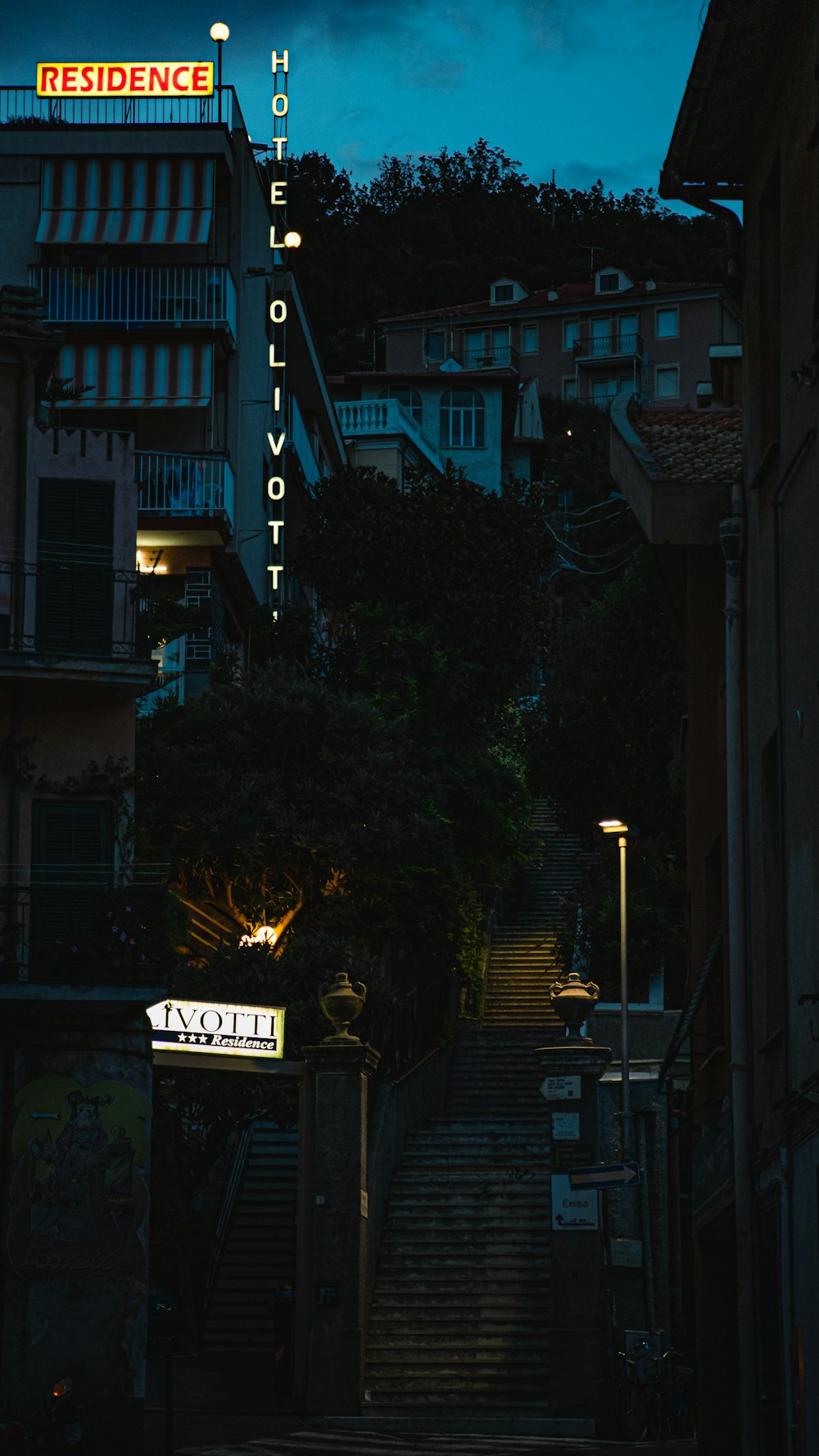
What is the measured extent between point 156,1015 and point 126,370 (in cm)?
2033

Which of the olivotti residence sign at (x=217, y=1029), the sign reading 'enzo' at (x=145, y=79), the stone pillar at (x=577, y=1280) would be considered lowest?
the stone pillar at (x=577, y=1280)

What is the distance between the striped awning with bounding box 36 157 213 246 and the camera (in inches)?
1572

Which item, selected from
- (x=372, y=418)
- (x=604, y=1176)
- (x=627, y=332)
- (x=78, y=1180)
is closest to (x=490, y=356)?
(x=627, y=332)

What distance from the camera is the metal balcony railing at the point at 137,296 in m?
39.9

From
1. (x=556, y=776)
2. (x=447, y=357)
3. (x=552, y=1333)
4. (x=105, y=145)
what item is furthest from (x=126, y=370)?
(x=447, y=357)

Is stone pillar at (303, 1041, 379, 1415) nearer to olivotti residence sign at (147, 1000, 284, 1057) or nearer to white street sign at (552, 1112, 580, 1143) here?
olivotti residence sign at (147, 1000, 284, 1057)

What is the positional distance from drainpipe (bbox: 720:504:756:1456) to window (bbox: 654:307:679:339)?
85.9 meters

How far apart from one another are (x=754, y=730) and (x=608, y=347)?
88.2m

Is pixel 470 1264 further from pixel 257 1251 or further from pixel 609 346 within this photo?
pixel 609 346

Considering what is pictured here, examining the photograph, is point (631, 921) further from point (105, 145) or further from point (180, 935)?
point (105, 145)

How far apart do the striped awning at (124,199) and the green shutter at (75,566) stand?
18122 mm

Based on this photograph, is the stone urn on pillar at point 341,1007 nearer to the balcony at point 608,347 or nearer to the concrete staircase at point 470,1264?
the concrete staircase at point 470,1264

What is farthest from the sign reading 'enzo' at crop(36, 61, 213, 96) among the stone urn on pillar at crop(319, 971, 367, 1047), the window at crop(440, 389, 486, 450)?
the window at crop(440, 389, 486, 450)

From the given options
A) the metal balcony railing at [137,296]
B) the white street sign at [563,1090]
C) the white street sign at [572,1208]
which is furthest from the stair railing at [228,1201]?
the metal balcony railing at [137,296]
